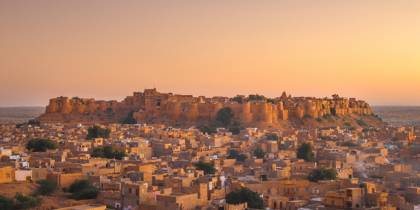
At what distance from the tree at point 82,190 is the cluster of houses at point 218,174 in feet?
0.72

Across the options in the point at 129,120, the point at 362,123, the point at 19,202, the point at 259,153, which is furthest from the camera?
the point at 362,123

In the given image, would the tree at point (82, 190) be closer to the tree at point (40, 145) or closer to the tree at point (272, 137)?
the tree at point (40, 145)

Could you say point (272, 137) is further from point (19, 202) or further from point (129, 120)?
point (129, 120)

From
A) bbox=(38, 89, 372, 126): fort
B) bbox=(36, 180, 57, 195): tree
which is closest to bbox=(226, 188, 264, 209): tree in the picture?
bbox=(36, 180, 57, 195): tree

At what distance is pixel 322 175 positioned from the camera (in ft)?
67.6

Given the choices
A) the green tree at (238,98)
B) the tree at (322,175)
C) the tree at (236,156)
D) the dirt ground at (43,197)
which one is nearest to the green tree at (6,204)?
the dirt ground at (43,197)

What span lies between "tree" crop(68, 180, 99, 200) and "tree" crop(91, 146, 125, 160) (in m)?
6.71

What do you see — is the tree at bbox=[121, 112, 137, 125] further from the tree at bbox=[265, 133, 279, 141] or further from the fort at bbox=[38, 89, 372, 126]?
the tree at bbox=[265, 133, 279, 141]

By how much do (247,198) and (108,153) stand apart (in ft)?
32.7

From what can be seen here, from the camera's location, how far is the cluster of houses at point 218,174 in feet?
55.0

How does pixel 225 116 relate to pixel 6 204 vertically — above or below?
above

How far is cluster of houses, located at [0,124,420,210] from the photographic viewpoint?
1675 cm

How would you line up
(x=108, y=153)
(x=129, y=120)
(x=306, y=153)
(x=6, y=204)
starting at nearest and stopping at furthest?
(x=6, y=204) < (x=108, y=153) < (x=306, y=153) < (x=129, y=120)

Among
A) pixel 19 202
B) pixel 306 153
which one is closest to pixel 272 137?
pixel 306 153
